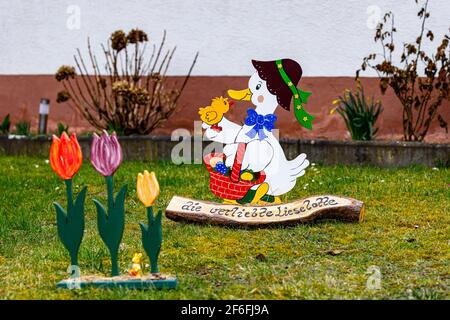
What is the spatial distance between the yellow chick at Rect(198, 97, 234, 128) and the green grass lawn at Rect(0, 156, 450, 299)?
2.59 ft

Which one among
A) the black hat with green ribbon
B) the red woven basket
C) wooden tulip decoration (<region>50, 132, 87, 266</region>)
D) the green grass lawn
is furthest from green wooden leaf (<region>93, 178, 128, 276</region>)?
the black hat with green ribbon

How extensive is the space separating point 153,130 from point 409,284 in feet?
19.7

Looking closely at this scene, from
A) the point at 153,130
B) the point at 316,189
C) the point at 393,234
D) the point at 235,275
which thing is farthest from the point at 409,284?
the point at 153,130

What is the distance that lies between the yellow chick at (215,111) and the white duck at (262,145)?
43 mm

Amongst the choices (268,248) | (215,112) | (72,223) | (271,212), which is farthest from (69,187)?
(215,112)

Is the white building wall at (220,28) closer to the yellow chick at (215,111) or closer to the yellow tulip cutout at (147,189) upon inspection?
the yellow chick at (215,111)

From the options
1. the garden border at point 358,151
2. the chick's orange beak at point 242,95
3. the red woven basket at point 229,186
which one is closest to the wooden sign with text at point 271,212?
the red woven basket at point 229,186

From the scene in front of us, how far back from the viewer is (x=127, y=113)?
975cm

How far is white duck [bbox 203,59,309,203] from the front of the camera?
20.7 feet

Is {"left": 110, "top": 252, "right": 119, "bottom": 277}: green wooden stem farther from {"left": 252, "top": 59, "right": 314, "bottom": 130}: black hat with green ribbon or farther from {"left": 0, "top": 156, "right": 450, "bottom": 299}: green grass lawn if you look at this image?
{"left": 252, "top": 59, "right": 314, "bottom": 130}: black hat with green ribbon

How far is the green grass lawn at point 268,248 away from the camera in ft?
14.2

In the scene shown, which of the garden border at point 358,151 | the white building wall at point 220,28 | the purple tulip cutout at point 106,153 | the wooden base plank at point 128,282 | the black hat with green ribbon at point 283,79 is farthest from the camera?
the white building wall at point 220,28
